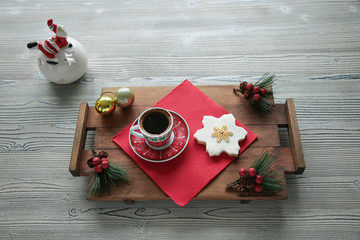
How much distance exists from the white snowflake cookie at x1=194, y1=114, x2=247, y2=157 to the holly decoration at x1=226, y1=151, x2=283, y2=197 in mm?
74

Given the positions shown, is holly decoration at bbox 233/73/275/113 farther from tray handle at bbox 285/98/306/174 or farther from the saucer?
the saucer

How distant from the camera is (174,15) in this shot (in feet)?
5.13

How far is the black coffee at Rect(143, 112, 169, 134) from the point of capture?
2.97ft

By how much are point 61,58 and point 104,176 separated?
1.82 ft

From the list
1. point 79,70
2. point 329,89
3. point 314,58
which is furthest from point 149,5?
point 329,89

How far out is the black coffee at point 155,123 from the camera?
35.7 inches

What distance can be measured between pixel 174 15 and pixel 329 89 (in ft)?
2.73

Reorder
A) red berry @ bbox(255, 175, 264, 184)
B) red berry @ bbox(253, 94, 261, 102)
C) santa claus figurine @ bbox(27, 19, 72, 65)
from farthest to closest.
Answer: santa claus figurine @ bbox(27, 19, 72, 65) < red berry @ bbox(253, 94, 261, 102) < red berry @ bbox(255, 175, 264, 184)

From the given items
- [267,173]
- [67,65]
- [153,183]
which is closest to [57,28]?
[67,65]

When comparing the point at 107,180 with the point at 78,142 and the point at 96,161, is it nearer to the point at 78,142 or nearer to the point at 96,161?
the point at 96,161

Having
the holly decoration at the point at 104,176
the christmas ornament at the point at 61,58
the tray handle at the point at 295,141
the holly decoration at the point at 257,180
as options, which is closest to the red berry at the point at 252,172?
the holly decoration at the point at 257,180

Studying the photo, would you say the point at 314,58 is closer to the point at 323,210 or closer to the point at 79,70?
the point at 323,210

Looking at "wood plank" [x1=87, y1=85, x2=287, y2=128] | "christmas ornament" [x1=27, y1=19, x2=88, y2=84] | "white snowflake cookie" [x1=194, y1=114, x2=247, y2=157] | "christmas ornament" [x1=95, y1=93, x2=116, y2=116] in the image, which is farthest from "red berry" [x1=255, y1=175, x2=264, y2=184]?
"christmas ornament" [x1=27, y1=19, x2=88, y2=84]

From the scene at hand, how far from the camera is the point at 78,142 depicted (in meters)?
1.00
